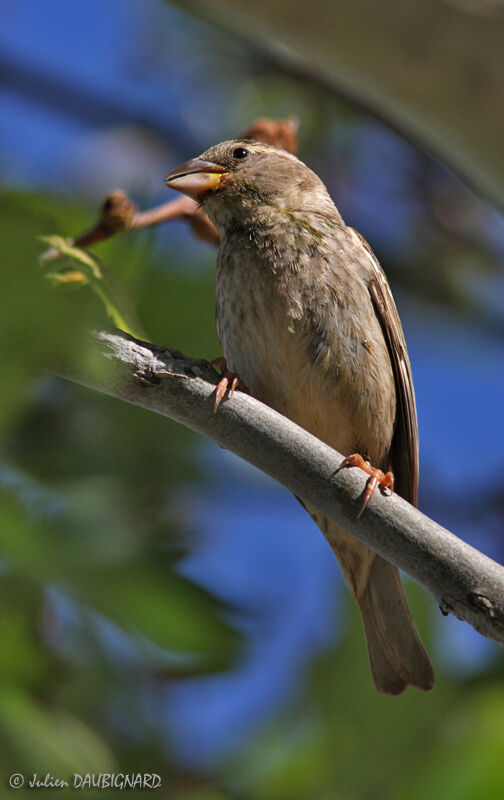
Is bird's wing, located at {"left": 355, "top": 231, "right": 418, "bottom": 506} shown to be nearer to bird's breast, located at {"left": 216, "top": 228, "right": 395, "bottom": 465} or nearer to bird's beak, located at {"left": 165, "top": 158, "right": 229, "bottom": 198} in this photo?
bird's breast, located at {"left": 216, "top": 228, "right": 395, "bottom": 465}

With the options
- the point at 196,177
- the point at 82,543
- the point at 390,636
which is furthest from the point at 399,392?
the point at 82,543

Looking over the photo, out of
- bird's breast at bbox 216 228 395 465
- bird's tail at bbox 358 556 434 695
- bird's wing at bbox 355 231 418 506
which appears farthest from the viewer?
bird's wing at bbox 355 231 418 506

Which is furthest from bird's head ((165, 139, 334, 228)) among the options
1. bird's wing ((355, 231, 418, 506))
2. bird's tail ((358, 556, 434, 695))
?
bird's tail ((358, 556, 434, 695))

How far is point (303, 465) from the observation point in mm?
2494

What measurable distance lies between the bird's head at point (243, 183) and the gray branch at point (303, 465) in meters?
1.71

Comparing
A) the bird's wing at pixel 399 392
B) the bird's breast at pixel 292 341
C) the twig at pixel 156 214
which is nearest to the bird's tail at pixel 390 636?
the bird's wing at pixel 399 392

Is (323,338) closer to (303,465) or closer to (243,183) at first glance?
(243,183)

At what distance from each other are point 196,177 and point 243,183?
0.72ft

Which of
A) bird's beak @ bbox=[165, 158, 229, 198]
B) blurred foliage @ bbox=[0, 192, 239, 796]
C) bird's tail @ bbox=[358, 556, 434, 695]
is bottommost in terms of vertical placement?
blurred foliage @ bbox=[0, 192, 239, 796]

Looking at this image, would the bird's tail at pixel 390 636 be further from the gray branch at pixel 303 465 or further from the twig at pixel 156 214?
the twig at pixel 156 214

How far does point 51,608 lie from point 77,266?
1167 mm

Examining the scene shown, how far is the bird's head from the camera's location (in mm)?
4117

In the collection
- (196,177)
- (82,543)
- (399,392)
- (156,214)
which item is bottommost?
(82,543)

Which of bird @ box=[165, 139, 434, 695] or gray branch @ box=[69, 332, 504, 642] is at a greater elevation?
bird @ box=[165, 139, 434, 695]
